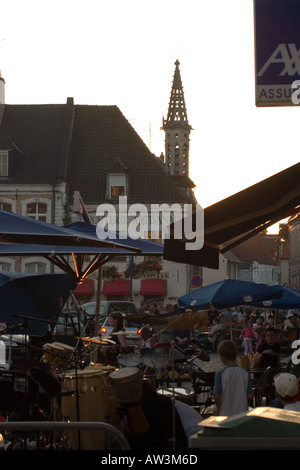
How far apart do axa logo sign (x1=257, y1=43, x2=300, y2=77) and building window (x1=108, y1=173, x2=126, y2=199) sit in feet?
164

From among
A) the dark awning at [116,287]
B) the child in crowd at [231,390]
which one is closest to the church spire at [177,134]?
the dark awning at [116,287]

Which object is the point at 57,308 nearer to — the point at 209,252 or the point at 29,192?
the point at 209,252

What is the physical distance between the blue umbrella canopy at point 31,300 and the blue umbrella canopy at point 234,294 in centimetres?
892

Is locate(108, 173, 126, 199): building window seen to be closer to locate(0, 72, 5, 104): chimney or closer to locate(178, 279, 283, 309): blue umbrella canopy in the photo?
locate(0, 72, 5, 104): chimney

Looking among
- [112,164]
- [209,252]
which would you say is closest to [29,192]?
[112,164]

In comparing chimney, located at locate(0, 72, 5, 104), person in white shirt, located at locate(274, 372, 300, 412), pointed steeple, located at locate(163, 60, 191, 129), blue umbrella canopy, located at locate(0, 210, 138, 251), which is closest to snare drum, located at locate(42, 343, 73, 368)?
blue umbrella canopy, located at locate(0, 210, 138, 251)

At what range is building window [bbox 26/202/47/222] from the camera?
2232 inches

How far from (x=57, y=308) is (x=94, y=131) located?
46.0 metres

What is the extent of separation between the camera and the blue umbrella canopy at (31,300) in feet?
45.0

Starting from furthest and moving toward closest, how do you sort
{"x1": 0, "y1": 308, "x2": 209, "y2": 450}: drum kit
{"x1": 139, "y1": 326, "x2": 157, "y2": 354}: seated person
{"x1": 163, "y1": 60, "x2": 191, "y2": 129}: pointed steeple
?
{"x1": 163, "y1": 60, "x2": 191, "y2": 129}: pointed steeple → {"x1": 139, "y1": 326, "x2": 157, "y2": 354}: seated person → {"x1": 0, "y1": 308, "x2": 209, "y2": 450}: drum kit

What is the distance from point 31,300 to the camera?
46.4ft

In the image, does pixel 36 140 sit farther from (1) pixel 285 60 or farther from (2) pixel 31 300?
(1) pixel 285 60

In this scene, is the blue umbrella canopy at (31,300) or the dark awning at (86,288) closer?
the blue umbrella canopy at (31,300)

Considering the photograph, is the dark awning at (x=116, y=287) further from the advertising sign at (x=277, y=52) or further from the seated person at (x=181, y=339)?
the advertising sign at (x=277, y=52)
